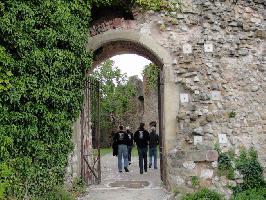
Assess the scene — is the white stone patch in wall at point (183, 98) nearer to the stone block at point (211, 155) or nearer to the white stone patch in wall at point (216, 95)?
the white stone patch in wall at point (216, 95)

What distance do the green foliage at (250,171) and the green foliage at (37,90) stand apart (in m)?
3.11

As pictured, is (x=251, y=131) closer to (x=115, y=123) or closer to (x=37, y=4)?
(x=37, y=4)

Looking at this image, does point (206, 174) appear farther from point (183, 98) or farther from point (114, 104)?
point (114, 104)

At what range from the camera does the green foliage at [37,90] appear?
5.74 metres

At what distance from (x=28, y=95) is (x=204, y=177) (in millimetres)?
3468

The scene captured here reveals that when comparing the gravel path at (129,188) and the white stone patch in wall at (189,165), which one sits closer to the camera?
the gravel path at (129,188)

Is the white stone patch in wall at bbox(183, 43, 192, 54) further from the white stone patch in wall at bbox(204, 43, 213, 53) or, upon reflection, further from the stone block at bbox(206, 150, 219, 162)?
the stone block at bbox(206, 150, 219, 162)

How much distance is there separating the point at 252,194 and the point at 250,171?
0.51 m

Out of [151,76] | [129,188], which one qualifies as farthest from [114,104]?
[129,188]

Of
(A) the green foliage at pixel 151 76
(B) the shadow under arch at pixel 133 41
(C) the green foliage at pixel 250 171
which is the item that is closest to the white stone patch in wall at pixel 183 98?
(B) the shadow under arch at pixel 133 41

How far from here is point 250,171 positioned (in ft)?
23.4

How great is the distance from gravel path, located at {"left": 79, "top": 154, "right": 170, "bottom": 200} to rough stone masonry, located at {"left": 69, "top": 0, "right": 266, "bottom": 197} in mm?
516

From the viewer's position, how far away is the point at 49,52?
6.28 metres

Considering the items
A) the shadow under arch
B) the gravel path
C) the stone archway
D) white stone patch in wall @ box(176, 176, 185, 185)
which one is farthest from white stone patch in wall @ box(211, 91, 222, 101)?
the gravel path
